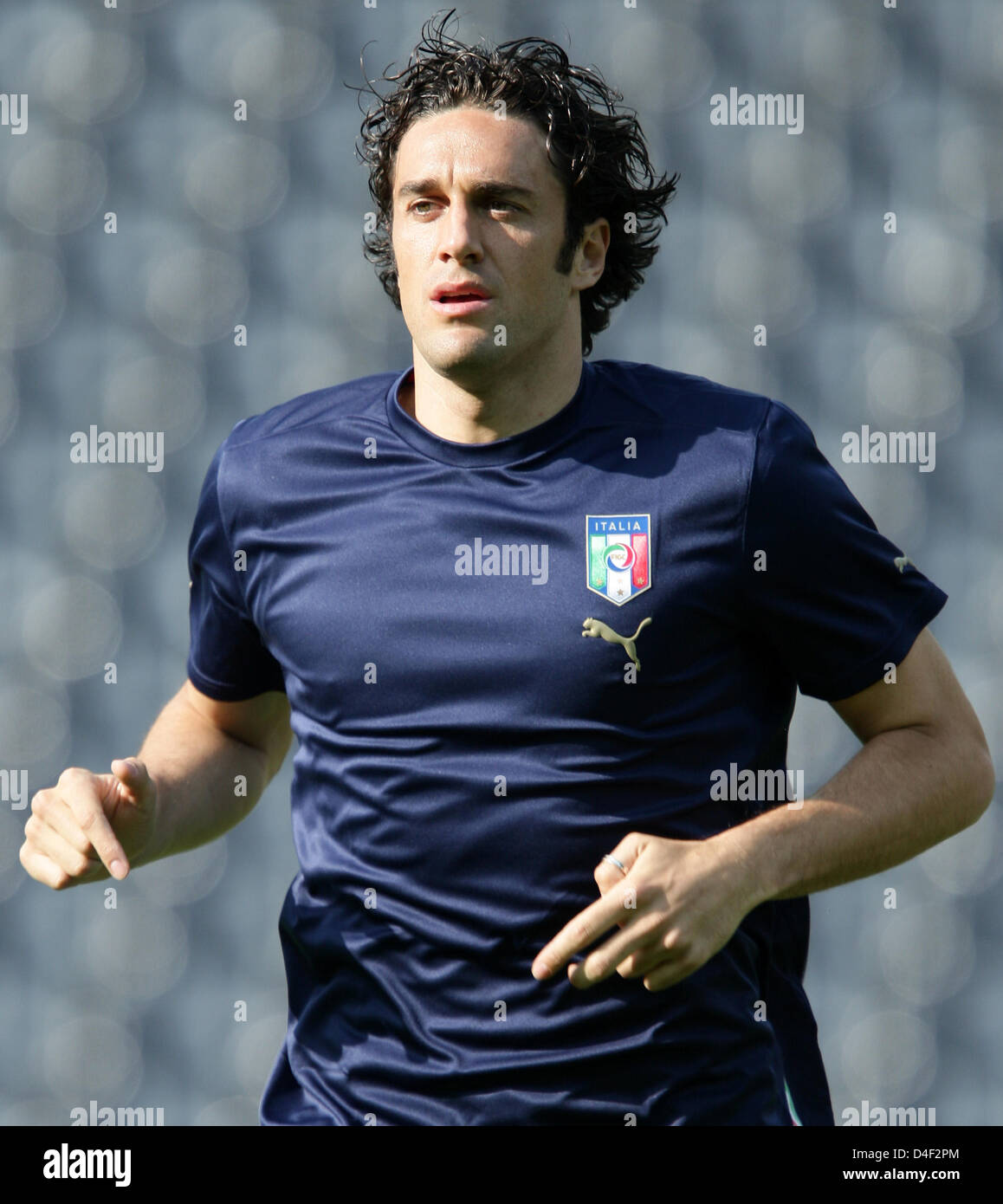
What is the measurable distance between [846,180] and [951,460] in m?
0.53

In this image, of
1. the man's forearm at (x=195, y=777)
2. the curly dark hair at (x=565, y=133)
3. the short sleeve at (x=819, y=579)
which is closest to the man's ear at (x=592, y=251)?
the curly dark hair at (x=565, y=133)

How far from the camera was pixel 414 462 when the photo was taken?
1.57m

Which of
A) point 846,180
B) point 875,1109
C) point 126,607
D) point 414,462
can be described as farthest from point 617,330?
point 875,1109

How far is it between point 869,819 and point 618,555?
0.34m

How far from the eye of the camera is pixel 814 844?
138cm

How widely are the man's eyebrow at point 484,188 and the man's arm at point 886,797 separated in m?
0.62

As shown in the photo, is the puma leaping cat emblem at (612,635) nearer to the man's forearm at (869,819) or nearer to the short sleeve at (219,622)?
the man's forearm at (869,819)

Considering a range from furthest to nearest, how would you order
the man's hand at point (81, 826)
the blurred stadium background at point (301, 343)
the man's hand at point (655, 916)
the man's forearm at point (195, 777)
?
the blurred stadium background at point (301, 343), the man's forearm at point (195, 777), the man's hand at point (81, 826), the man's hand at point (655, 916)

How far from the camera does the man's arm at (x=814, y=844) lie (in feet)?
4.13

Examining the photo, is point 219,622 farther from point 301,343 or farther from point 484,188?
point 301,343

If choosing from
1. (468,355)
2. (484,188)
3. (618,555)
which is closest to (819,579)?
(618,555)

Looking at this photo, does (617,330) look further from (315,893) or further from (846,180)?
(315,893)

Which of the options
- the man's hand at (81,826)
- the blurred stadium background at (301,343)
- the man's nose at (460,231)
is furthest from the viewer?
the blurred stadium background at (301,343)

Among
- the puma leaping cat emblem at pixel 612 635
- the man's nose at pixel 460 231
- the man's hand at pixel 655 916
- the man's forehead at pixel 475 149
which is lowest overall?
the man's hand at pixel 655 916
